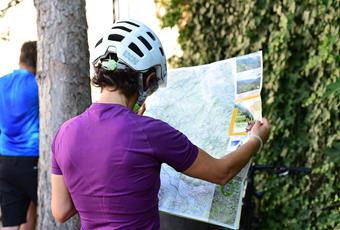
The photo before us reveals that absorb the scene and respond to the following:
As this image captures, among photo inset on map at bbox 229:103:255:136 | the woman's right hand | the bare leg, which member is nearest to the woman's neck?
the woman's right hand

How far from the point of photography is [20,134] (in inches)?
197

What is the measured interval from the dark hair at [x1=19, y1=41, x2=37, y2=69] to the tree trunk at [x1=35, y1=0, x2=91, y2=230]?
104 centimetres

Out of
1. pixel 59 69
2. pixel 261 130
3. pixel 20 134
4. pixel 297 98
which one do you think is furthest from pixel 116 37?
pixel 297 98

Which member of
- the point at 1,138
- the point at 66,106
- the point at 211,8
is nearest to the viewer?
the point at 66,106

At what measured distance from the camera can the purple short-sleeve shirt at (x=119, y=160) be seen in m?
2.31

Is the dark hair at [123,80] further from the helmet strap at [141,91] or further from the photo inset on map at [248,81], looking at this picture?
the photo inset on map at [248,81]

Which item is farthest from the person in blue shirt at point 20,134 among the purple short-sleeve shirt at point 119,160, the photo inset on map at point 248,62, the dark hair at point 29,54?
the purple short-sleeve shirt at point 119,160

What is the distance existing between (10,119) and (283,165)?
222 cm

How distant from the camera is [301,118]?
5.29 m

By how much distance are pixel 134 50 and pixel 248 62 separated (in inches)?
31.8

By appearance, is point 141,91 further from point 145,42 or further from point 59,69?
point 59,69

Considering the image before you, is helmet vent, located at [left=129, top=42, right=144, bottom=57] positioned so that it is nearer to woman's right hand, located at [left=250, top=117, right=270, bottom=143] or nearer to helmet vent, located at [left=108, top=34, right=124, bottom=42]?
helmet vent, located at [left=108, top=34, right=124, bottom=42]

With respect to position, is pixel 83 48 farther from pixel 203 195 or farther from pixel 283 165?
pixel 283 165

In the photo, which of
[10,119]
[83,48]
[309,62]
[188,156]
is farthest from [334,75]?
[188,156]
